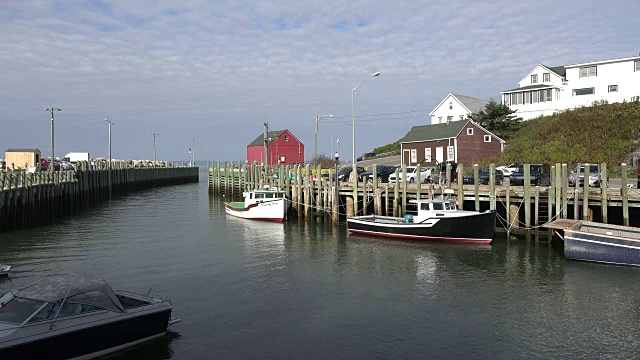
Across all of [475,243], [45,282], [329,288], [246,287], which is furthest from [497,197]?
[45,282]

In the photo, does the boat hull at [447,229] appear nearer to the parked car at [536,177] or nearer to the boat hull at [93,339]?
the parked car at [536,177]

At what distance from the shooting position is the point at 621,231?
24.3m

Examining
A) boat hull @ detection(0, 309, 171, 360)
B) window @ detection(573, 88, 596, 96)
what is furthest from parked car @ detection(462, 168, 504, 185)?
window @ detection(573, 88, 596, 96)

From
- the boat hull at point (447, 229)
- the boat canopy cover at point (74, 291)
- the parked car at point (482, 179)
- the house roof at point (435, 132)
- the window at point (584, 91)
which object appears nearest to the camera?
the boat canopy cover at point (74, 291)

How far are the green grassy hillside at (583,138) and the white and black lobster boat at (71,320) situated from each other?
49093 millimetres

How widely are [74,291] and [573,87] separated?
2828 inches

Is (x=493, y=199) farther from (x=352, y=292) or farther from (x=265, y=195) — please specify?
(x=265, y=195)

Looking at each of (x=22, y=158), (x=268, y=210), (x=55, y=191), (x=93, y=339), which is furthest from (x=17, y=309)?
(x=22, y=158)

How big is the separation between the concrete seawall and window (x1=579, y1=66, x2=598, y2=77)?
6291 centimetres

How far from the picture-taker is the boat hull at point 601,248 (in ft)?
75.5

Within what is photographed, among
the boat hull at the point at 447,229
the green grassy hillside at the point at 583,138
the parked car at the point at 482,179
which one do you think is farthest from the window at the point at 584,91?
the boat hull at the point at 447,229

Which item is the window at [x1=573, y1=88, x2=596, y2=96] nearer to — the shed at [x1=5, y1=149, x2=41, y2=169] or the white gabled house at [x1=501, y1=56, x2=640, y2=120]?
the white gabled house at [x1=501, y1=56, x2=640, y2=120]

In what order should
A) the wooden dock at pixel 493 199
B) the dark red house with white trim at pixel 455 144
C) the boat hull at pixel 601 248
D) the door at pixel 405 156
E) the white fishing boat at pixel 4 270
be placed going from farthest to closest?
the door at pixel 405 156, the dark red house with white trim at pixel 455 144, the wooden dock at pixel 493 199, the boat hull at pixel 601 248, the white fishing boat at pixel 4 270

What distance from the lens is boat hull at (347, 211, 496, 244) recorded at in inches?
1136
